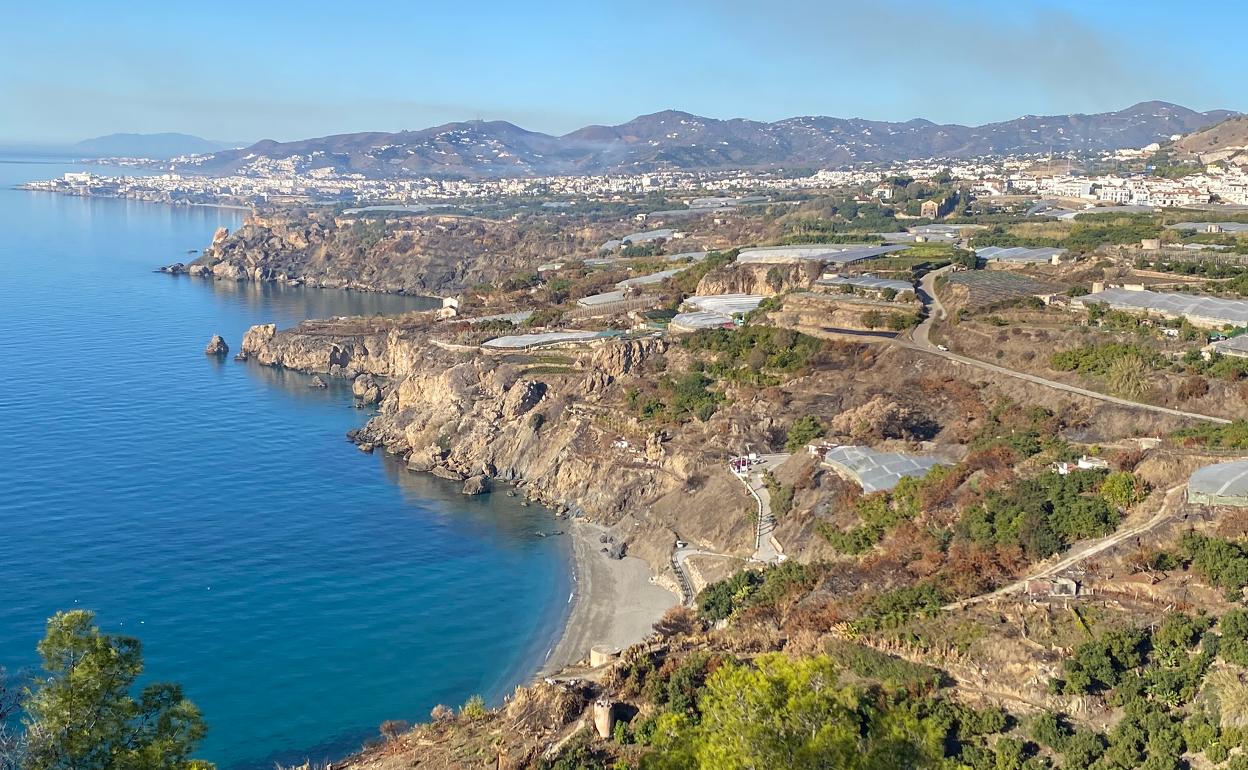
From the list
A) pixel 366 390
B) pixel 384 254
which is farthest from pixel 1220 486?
pixel 384 254

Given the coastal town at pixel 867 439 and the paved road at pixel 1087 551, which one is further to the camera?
the paved road at pixel 1087 551

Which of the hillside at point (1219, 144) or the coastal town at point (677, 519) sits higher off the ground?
the hillside at point (1219, 144)

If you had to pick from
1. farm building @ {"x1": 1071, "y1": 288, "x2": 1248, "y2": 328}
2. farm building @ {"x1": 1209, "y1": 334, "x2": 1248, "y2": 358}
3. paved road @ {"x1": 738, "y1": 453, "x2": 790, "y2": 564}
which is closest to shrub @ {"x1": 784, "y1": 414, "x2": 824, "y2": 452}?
paved road @ {"x1": 738, "y1": 453, "x2": 790, "y2": 564}

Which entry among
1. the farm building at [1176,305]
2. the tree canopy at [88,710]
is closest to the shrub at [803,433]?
the farm building at [1176,305]

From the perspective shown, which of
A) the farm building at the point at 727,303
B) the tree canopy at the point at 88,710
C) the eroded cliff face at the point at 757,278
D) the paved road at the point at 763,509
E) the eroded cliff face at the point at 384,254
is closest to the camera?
the tree canopy at the point at 88,710

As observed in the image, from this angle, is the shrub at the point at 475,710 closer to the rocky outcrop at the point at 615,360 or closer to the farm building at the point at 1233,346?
the rocky outcrop at the point at 615,360

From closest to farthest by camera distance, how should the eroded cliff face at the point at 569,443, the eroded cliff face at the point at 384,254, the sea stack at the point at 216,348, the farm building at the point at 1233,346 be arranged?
the farm building at the point at 1233,346
the eroded cliff face at the point at 569,443
the sea stack at the point at 216,348
the eroded cliff face at the point at 384,254

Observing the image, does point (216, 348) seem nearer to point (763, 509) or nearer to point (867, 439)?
point (763, 509)
